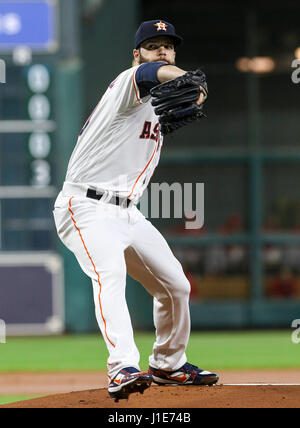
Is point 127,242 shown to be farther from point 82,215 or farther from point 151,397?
point 151,397

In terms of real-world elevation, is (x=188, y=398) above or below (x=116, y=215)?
below

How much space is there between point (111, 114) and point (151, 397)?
153cm

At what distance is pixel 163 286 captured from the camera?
4.63 meters

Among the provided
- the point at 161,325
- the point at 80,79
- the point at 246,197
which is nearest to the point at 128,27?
the point at 80,79

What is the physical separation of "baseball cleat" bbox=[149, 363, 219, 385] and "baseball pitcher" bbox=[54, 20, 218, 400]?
1.25 feet

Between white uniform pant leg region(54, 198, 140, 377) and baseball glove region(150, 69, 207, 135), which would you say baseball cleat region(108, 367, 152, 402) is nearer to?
white uniform pant leg region(54, 198, 140, 377)

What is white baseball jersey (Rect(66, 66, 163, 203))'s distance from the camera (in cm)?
427

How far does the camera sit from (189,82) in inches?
148

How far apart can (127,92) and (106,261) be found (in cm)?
86
